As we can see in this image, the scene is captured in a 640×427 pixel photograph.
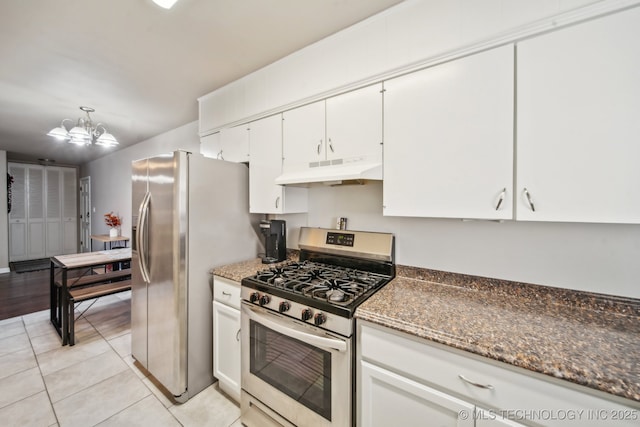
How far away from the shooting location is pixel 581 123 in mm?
1041

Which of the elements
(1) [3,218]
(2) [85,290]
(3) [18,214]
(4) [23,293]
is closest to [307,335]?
(2) [85,290]

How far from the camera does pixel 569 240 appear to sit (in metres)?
1.29

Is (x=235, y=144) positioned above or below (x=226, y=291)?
above

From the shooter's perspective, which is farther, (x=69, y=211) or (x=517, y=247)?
(x=69, y=211)

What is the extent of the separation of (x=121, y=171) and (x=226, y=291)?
16.1ft

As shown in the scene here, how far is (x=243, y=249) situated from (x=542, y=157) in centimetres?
206

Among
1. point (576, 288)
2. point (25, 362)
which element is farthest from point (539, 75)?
point (25, 362)

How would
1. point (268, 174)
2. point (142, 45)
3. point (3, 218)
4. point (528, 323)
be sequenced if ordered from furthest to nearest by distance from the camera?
point (3, 218) < point (268, 174) < point (142, 45) < point (528, 323)

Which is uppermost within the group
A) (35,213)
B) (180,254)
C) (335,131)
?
(335,131)

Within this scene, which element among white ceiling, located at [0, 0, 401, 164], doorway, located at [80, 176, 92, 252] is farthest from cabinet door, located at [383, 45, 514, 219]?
doorway, located at [80, 176, 92, 252]

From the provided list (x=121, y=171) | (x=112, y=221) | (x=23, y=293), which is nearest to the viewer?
(x=23, y=293)

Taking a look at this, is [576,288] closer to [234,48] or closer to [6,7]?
[234,48]

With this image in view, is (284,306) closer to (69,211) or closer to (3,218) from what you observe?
(3,218)

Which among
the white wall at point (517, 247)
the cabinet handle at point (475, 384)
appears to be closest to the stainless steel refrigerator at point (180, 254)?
the white wall at point (517, 247)
